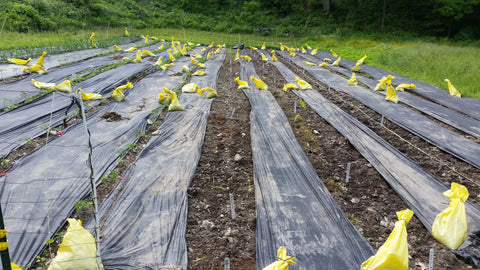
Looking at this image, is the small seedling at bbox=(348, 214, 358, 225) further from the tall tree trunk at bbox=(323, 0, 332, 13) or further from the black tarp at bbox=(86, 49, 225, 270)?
the tall tree trunk at bbox=(323, 0, 332, 13)

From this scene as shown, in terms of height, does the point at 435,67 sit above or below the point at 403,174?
above

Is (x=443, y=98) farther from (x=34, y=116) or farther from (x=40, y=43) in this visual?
(x=40, y=43)

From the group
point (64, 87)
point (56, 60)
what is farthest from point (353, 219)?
point (56, 60)

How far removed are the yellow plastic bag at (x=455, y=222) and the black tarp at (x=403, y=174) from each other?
0.10 m

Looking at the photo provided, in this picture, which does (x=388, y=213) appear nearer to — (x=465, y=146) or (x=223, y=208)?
(x=223, y=208)

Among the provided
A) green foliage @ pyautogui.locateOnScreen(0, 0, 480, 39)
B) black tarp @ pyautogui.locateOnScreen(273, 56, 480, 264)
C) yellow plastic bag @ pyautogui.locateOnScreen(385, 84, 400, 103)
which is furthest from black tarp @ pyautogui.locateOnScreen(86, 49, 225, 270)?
green foliage @ pyautogui.locateOnScreen(0, 0, 480, 39)

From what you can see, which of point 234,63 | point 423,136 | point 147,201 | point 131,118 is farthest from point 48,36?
point 423,136

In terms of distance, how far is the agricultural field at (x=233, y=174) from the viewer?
101 inches

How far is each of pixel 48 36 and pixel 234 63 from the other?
803 centimetres

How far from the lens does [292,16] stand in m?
25.5

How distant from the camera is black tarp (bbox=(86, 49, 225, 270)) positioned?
96.7 inches

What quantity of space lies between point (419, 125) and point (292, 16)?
2207 cm

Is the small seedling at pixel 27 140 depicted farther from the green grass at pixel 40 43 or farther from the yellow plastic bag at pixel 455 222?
the green grass at pixel 40 43

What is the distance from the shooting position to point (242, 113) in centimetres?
610
